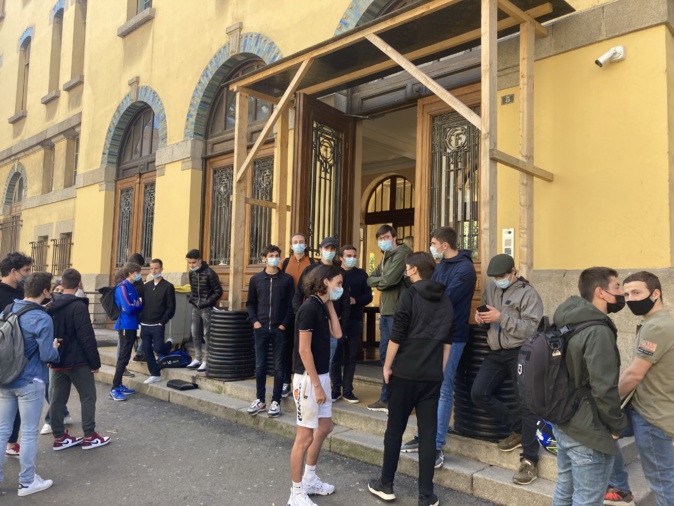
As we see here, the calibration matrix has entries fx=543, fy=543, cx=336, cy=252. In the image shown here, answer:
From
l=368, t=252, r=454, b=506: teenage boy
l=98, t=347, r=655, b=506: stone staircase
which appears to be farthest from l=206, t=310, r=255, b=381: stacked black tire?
l=368, t=252, r=454, b=506: teenage boy

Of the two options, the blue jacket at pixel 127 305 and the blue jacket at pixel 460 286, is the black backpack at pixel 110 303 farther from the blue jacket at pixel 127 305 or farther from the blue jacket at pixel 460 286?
the blue jacket at pixel 460 286

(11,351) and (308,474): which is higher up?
(11,351)

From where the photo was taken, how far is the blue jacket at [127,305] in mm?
7410

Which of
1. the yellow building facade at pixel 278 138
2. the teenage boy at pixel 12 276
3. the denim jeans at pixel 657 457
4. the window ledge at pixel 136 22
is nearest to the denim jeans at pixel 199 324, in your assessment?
the yellow building facade at pixel 278 138

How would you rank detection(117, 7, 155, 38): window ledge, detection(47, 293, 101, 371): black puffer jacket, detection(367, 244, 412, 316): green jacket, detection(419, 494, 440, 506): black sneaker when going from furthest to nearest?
1. detection(117, 7, 155, 38): window ledge
2. detection(367, 244, 412, 316): green jacket
3. detection(47, 293, 101, 371): black puffer jacket
4. detection(419, 494, 440, 506): black sneaker

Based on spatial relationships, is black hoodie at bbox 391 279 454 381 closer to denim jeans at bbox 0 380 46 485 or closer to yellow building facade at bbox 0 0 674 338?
yellow building facade at bbox 0 0 674 338

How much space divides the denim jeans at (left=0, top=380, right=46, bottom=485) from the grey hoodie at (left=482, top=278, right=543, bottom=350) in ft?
12.0

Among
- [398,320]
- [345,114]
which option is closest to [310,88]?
[345,114]

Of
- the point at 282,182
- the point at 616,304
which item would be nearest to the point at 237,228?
the point at 282,182

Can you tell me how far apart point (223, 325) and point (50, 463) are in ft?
8.38

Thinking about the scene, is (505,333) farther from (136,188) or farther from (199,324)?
(136,188)

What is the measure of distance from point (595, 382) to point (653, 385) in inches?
27.8

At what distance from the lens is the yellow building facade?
5234 mm

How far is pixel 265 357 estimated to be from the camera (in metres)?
5.94
